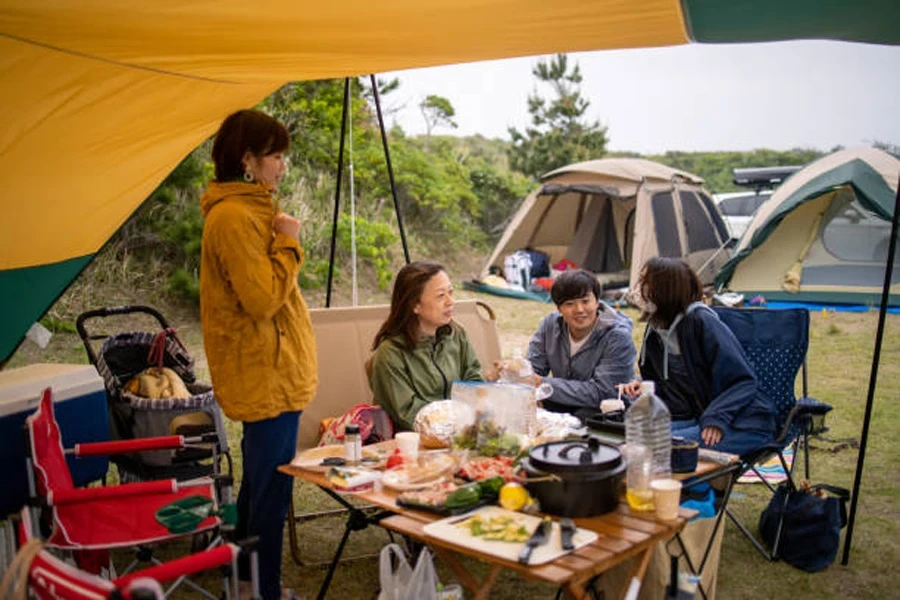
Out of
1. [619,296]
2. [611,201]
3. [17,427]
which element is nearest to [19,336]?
[17,427]

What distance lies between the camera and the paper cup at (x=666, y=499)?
7.20 feet

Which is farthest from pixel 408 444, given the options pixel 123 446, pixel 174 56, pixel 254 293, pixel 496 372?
pixel 174 56

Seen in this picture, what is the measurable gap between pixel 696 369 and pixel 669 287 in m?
0.35

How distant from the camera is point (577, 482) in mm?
2199

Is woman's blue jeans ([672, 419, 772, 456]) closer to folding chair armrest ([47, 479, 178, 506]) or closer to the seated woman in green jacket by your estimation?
the seated woman in green jacket

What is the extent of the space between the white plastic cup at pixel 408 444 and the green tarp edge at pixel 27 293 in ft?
8.83

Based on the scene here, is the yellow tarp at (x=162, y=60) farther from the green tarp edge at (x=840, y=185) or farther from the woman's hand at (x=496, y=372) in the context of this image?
the green tarp edge at (x=840, y=185)

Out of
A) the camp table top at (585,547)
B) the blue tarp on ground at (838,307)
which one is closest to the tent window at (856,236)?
the blue tarp on ground at (838,307)

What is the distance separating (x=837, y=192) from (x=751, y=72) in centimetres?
1679

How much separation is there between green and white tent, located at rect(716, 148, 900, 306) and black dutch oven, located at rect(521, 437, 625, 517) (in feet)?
25.5

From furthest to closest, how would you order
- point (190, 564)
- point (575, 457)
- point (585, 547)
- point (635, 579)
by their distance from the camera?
point (575, 457) → point (635, 579) → point (585, 547) → point (190, 564)

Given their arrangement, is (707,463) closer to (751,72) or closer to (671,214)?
(671,214)

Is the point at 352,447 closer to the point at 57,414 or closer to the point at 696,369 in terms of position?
the point at 57,414

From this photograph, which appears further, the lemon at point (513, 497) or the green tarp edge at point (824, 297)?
the green tarp edge at point (824, 297)
